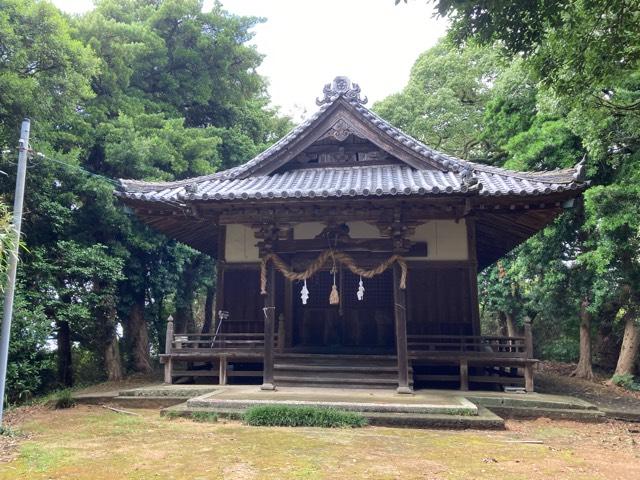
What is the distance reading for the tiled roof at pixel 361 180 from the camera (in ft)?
30.5

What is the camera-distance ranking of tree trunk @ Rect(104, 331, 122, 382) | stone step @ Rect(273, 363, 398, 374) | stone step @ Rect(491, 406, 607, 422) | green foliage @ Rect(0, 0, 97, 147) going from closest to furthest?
1. stone step @ Rect(491, 406, 607, 422)
2. stone step @ Rect(273, 363, 398, 374)
3. green foliage @ Rect(0, 0, 97, 147)
4. tree trunk @ Rect(104, 331, 122, 382)

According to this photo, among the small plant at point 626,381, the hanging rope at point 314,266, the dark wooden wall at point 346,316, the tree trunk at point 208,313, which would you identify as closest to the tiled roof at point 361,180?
the hanging rope at point 314,266

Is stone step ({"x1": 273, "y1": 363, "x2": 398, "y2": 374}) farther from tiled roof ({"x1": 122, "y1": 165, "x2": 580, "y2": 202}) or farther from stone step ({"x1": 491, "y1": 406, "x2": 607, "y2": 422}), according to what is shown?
tiled roof ({"x1": 122, "y1": 165, "x2": 580, "y2": 202})

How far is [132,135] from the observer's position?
14469 millimetres

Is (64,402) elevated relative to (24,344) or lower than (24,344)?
lower

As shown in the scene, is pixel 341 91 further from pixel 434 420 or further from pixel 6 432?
pixel 6 432

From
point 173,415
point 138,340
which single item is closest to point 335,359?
point 173,415

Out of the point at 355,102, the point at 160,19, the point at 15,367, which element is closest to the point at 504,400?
the point at 355,102

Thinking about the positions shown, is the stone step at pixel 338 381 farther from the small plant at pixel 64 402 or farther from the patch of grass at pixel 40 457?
the patch of grass at pixel 40 457

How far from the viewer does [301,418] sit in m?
7.75

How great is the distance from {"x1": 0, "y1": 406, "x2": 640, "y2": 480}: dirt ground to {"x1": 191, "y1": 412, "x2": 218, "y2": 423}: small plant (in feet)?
0.57

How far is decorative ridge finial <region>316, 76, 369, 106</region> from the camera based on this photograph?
12.1 meters

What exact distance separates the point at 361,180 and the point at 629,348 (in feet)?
38.8

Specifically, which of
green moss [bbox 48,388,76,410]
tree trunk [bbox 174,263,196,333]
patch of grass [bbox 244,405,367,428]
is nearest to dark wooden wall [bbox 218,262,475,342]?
green moss [bbox 48,388,76,410]
